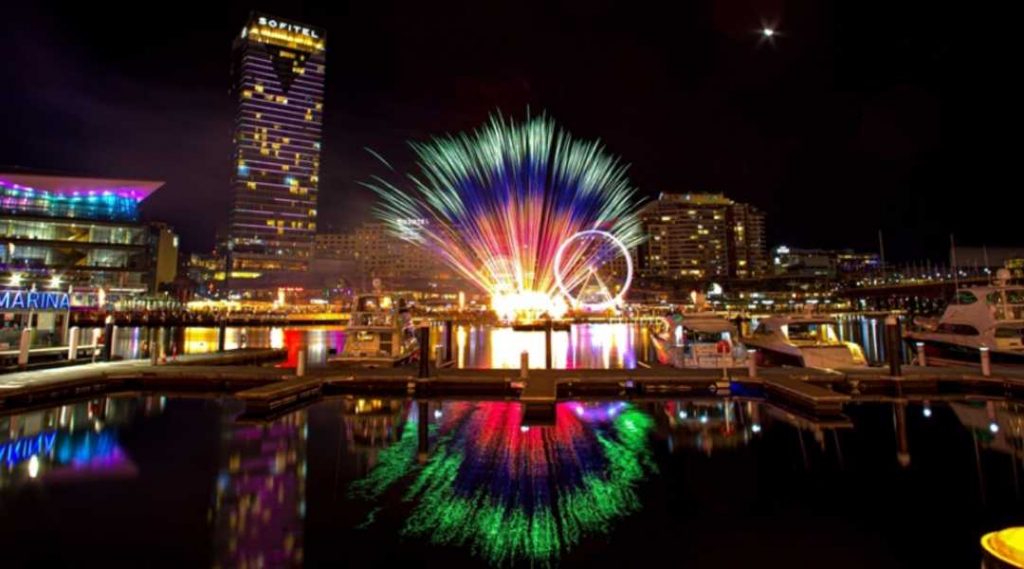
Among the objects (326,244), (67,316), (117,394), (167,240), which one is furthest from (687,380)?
(326,244)

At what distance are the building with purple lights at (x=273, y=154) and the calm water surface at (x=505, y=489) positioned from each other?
425ft

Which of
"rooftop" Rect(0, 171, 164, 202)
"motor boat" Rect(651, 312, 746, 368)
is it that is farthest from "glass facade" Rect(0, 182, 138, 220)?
"motor boat" Rect(651, 312, 746, 368)

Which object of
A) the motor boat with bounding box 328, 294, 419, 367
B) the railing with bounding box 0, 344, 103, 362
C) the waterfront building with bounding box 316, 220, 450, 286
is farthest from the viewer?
the waterfront building with bounding box 316, 220, 450, 286

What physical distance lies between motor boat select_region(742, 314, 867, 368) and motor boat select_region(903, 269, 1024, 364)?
5455 mm

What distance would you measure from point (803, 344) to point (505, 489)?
17.3 m

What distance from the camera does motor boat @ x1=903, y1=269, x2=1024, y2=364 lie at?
72.5 feet

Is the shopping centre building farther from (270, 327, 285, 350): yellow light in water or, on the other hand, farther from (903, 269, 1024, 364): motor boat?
(903, 269, 1024, 364): motor boat

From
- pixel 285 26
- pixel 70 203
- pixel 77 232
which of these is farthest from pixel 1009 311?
pixel 285 26

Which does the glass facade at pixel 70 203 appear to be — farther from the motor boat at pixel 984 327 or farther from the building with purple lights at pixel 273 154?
the motor boat at pixel 984 327

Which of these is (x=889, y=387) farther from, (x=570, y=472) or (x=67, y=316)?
(x=67, y=316)

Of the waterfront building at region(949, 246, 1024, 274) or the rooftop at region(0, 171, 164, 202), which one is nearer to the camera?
the rooftop at region(0, 171, 164, 202)

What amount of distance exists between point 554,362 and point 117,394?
19.8m

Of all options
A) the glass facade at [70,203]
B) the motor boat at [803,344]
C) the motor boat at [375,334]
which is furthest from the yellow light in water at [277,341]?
the glass facade at [70,203]

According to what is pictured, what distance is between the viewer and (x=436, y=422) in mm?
14508
